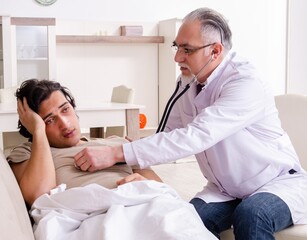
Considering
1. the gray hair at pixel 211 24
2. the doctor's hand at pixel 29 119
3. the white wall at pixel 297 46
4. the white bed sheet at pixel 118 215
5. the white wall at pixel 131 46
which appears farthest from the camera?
the white wall at pixel 131 46

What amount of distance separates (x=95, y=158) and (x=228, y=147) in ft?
1.41

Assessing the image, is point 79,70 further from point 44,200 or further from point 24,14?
point 44,200

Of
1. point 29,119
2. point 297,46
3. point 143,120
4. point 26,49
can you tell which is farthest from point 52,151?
point 143,120

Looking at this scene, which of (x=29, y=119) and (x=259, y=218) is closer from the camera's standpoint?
(x=259, y=218)

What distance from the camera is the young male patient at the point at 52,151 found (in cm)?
140

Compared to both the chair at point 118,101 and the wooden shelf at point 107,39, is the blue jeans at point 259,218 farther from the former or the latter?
the wooden shelf at point 107,39

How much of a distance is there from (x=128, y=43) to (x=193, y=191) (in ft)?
9.18

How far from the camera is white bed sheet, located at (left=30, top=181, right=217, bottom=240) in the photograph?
3.41 feet

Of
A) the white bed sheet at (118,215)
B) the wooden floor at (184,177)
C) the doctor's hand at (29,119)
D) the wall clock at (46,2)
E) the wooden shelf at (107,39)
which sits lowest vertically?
the wooden floor at (184,177)

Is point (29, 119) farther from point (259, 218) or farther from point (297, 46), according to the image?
point (297, 46)

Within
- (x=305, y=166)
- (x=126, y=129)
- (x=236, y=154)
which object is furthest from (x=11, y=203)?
(x=126, y=129)

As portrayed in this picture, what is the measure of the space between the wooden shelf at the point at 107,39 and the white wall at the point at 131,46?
0.19m

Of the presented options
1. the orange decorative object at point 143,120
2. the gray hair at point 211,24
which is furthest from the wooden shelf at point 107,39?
the gray hair at point 211,24

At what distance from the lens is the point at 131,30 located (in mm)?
6117
